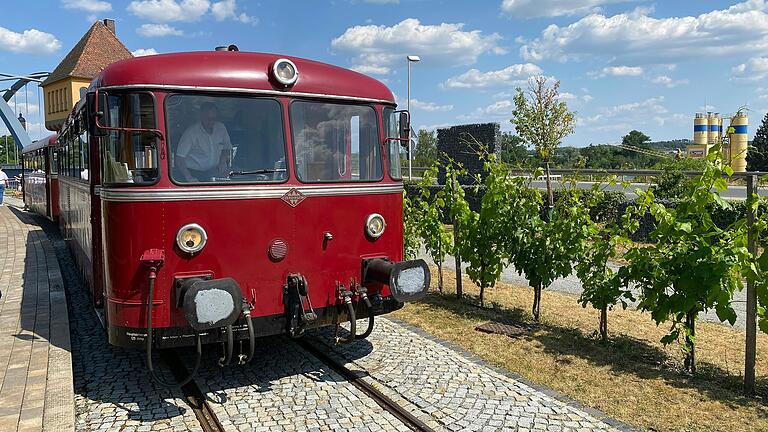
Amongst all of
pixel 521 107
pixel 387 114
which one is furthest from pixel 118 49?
pixel 387 114

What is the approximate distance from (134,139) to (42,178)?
15.8 meters

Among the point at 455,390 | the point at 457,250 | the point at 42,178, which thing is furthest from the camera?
the point at 42,178

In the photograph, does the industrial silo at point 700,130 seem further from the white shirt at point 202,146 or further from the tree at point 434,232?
the white shirt at point 202,146

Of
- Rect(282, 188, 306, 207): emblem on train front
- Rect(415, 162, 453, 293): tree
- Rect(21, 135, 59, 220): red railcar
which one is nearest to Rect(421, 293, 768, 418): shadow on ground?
Rect(415, 162, 453, 293): tree

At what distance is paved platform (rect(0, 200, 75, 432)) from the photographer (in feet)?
16.0

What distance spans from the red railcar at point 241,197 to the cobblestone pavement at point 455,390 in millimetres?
704

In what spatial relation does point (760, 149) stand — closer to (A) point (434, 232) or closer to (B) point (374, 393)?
(A) point (434, 232)

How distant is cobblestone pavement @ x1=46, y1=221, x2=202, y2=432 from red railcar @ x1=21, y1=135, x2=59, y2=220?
8036 millimetres

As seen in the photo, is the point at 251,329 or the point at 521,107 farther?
the point at 521,107

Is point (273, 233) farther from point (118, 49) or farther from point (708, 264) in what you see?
point (118, 49)

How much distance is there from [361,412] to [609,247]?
3.59 metres

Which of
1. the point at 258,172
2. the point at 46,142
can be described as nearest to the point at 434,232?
the point at 258,172

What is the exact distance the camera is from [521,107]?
26438 millimetres

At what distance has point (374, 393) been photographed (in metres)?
5.59
